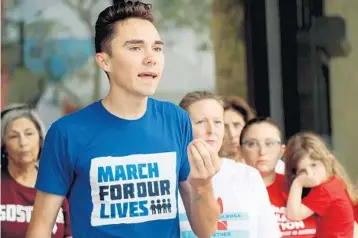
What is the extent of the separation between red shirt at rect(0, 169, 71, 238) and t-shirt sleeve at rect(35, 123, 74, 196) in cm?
175

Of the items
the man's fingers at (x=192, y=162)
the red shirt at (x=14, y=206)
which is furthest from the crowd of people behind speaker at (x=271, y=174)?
the man's fingers at (x=192, y=162)

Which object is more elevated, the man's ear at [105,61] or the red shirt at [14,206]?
the man's ear at [105,61]

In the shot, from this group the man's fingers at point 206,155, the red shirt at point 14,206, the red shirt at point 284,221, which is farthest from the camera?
the red shirt at point 14,206

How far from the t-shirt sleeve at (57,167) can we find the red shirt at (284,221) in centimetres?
176

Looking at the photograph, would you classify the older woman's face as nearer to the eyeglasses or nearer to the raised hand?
the eyeglasses

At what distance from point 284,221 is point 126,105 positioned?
5.85 ft

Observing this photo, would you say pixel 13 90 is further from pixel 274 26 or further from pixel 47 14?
pixel 274 26

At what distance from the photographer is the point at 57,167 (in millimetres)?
1787

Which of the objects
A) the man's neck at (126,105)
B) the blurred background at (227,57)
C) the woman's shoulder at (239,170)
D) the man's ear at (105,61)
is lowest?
the woman's shoulder at (239,170)

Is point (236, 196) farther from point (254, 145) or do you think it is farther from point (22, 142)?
point (22, 142)

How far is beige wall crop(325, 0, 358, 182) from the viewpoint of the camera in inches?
159

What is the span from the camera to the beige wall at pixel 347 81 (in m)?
4.04

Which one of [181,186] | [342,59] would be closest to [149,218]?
[181,186]

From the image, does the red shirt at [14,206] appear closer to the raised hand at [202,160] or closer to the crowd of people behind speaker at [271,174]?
the crowd of people behind speaker at [271,174]
